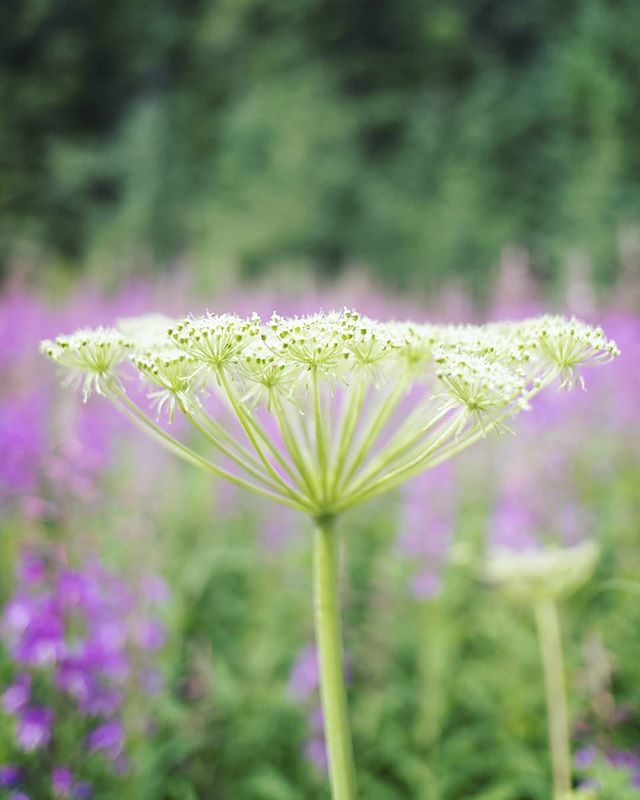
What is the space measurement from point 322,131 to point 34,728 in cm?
1756

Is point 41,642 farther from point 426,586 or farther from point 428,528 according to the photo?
point 428,528

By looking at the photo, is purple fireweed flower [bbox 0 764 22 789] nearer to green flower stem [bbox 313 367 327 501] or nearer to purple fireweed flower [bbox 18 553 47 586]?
purple fireweed flower [bbox 18 553 47 586]

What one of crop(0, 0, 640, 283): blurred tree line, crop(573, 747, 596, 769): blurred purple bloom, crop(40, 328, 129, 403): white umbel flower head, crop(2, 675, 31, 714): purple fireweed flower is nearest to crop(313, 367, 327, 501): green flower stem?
crop(40, 328, 129, 403): white umbel flower head

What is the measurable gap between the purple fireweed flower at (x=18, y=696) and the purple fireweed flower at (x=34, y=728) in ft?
0.10

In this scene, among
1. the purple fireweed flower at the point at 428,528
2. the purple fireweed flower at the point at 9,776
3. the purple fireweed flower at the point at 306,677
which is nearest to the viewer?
the purple fireweed flower at the point at 9,776

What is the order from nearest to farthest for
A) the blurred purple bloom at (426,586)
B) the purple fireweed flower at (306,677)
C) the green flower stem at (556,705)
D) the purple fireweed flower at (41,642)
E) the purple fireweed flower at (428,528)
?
1. the green flower stem at (556,705)
2. the purple fireweed flower at (41,642)
3. the purple fireweed flower at (306,677)
4. the blurred purple bloom at (426,586)
5. the purple fireweed flower at (428,528)

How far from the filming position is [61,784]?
1.99m

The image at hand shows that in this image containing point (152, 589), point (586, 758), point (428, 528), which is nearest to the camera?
point (586, 758)

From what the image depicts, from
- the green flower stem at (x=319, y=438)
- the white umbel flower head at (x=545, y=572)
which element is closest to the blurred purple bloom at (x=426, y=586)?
the white umbel flower head at (x=545, y=572)

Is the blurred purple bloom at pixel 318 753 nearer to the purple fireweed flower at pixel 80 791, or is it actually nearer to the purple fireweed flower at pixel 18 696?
the purple fireweed flower at pixel 80 791

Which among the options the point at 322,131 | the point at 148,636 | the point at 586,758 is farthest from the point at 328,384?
the point at 322,131

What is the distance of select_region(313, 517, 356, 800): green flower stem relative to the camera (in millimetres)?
1088

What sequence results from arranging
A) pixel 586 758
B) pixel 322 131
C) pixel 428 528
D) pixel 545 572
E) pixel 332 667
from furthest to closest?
1. pixel 322 131
2. pixel 428 528
3. pixel 586 758
4. pixel 545 572
5. pixel 332 667

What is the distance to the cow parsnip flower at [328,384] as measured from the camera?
3.62 feet
